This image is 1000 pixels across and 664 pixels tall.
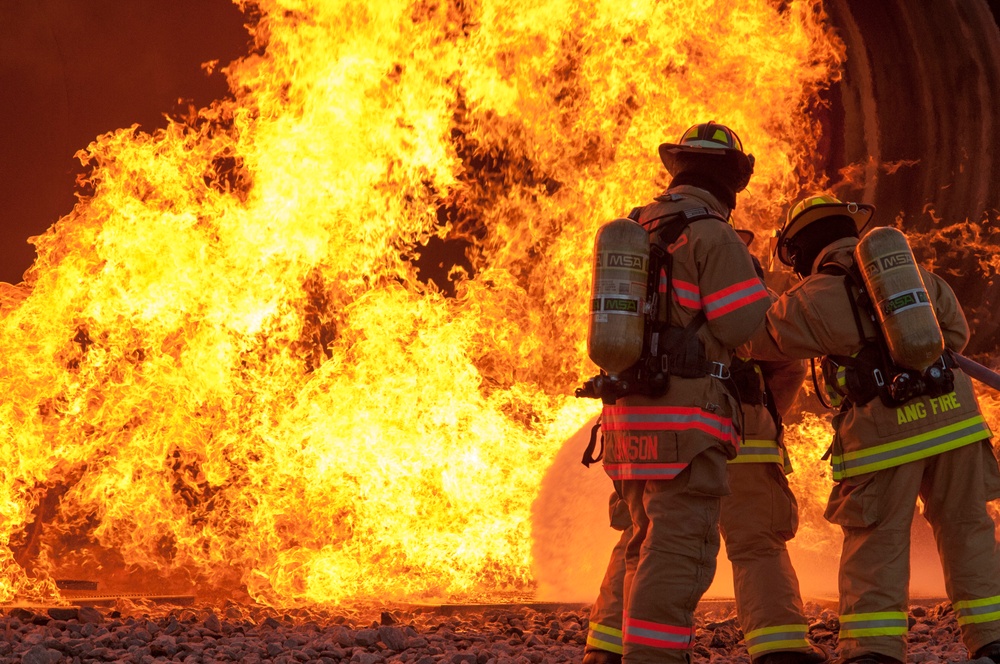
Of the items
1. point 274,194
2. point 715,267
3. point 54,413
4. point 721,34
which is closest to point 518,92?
point 721,34

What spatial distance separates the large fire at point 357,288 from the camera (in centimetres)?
770

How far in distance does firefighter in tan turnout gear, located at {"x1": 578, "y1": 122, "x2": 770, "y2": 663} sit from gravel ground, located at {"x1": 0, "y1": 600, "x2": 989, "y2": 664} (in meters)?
0.99

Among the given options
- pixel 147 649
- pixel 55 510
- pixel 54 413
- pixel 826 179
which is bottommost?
pixel 147 649

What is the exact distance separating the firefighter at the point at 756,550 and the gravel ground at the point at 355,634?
49 cm

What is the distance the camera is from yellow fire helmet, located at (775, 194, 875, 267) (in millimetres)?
4637

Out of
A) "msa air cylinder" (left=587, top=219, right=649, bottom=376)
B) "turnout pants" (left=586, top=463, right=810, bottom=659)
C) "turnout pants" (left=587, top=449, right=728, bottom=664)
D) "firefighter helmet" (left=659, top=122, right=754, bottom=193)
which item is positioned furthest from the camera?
"firefighter helmet" (left=659, top=122, right=754, bottom=193)

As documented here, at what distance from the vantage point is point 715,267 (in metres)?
3.87

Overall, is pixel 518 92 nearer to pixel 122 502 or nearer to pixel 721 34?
pixel 721 34

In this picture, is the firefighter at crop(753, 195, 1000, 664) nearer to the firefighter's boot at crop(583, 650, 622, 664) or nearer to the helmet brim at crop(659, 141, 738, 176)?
the helmet brim at crop(659, 141, 738, 176)

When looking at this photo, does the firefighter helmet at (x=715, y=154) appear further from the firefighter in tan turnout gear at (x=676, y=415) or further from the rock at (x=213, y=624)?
the rock at (x=213, y=624)

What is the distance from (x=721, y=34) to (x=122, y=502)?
5.93 meters

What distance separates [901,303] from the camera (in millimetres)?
4090

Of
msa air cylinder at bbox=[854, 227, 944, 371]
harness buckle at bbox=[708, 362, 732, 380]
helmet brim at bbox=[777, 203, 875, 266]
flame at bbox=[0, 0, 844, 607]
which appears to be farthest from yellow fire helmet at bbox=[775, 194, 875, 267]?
flame at bbox=[0, 0, 844, 607]

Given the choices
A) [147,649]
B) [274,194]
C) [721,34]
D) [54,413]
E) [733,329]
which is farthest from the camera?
[721,34]
